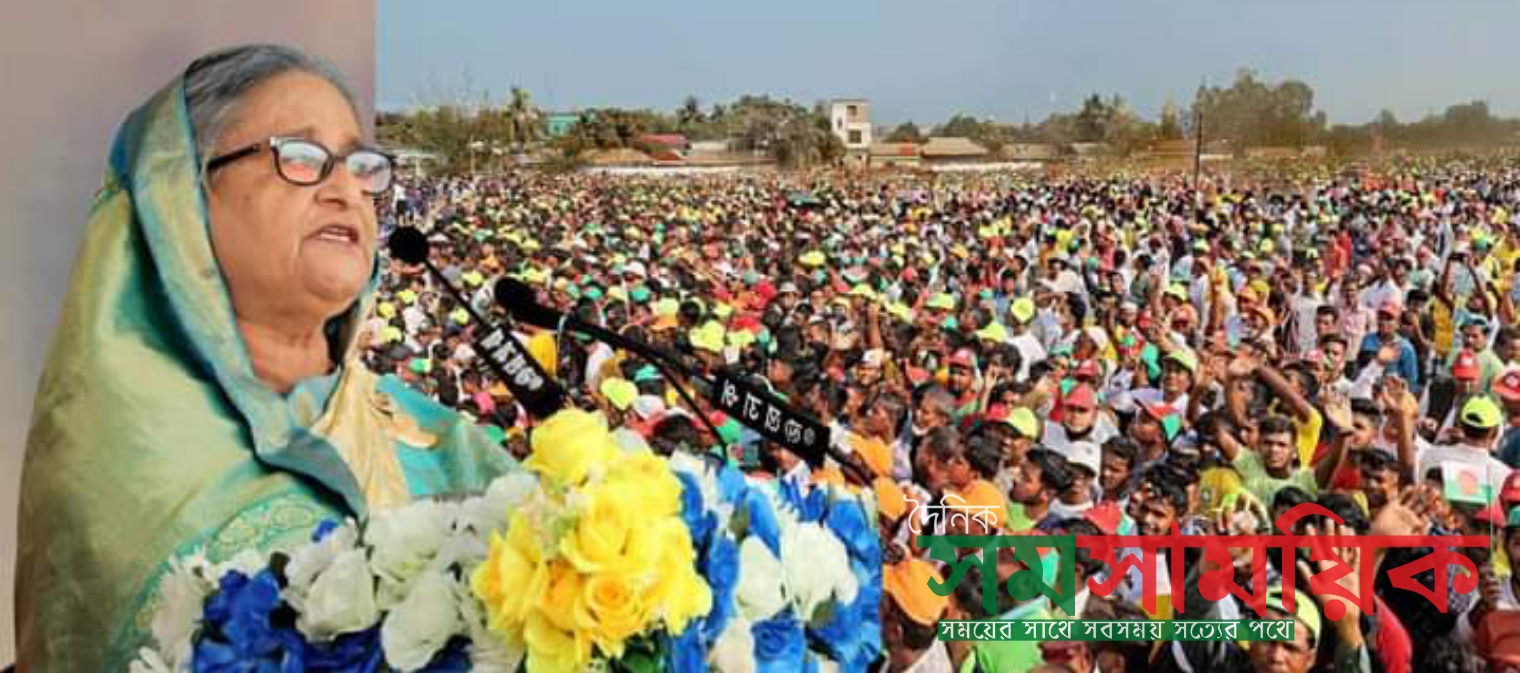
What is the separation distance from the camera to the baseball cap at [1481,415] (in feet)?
14.0

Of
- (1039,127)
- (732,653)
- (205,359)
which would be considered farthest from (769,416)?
(1039,127)

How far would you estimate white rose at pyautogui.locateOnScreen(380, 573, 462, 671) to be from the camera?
1.00m

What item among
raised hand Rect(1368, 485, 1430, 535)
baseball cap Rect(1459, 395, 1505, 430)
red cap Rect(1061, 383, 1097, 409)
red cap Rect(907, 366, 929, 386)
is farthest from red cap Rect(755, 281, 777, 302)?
baseball cap Rect(1459, 395, 1505, 430)

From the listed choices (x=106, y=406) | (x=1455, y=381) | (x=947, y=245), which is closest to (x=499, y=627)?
(x=106, y=406)

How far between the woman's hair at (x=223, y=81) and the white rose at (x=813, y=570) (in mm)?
1158

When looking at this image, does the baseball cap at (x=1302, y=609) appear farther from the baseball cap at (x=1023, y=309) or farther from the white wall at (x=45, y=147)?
the white wall at (x=45, y=147)

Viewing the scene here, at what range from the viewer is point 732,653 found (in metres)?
0.98

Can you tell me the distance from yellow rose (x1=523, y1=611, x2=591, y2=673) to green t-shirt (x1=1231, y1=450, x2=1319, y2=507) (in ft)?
11.6

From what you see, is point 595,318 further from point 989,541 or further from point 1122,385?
point 1122,385

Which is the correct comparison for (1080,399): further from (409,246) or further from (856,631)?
(856,631)

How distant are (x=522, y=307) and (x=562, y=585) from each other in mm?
853

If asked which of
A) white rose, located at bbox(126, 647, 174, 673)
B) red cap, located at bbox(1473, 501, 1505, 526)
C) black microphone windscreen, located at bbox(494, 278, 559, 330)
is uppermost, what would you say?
black microphone windscreen, located at bbox(494, 278, 559, 330)

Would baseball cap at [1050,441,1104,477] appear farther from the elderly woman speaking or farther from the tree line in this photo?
the elderly woman speaking

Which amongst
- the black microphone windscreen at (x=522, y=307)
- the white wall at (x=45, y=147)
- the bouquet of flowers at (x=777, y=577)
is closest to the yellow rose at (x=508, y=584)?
the bouquet of flowers at (x=777, y=577)
